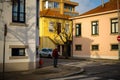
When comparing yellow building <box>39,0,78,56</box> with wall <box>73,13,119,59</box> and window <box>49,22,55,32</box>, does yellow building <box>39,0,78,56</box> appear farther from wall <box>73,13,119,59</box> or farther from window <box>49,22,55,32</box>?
wall <box>73,13,119,59</box>

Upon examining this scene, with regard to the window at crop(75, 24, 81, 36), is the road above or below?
below

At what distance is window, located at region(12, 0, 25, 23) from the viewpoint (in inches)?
832

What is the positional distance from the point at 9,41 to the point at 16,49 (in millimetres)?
831

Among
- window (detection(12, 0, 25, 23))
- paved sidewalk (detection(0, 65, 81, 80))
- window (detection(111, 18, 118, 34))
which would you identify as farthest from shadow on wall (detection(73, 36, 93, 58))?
paved sidewalk (detection(0, 65, 81, 80))

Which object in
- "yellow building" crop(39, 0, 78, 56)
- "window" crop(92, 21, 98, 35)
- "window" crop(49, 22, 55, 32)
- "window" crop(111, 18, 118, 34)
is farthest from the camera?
"window" crop(49, 22, 55, 32)

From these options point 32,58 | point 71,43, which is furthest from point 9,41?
point 71,43

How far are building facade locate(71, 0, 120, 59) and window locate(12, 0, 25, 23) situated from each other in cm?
1937

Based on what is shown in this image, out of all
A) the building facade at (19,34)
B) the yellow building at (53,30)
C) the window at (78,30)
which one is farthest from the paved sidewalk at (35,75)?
the yellow building at (53,30)

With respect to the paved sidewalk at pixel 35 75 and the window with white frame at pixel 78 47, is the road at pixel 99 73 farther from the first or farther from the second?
the window with white frame at pixel 78 47

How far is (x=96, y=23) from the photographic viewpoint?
4181cm

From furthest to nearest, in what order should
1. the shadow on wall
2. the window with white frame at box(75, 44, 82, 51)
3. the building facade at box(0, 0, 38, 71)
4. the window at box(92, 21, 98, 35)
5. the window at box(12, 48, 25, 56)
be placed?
the window with white frame at box(75, 44, 82, 51) < the shadow on wall < the window at box(92, 21, 98, 35) < the window at box(12, 48, 25, 56) < the building facade at box(0, 0, 38, 71)

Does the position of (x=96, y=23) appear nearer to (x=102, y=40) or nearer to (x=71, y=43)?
(x=102, y=40)

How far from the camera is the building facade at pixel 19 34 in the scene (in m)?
20.5

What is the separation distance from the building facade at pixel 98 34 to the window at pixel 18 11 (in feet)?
63.5
